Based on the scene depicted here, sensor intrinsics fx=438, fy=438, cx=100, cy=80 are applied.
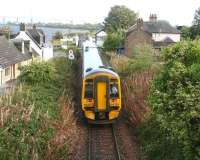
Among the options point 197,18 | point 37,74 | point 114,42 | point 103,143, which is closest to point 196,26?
point 197,18

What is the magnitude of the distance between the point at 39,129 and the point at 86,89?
4.81 metres

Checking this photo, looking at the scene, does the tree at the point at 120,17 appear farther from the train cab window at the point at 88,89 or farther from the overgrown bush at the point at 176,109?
the overgrown bush at the point at 176,109

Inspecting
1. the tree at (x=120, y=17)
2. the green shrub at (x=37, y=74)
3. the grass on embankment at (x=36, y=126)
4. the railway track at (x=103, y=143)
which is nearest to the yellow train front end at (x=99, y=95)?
the railway track at (x=103, y=143)

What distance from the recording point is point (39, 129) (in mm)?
15055

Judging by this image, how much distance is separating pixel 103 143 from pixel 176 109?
22.1ft

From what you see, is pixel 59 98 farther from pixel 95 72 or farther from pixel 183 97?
pixel 183 97

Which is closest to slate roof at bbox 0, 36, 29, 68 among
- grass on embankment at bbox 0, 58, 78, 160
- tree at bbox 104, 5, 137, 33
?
grass on embankment at bbox 0, 58, 78, 160

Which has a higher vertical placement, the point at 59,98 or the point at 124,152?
the point at 59,98

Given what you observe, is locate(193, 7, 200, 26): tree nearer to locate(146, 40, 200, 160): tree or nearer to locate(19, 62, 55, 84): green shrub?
locate(19, 62, 55, 84): green shrub

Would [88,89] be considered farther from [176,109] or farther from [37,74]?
[176,109]

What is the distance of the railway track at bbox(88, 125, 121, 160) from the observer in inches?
631

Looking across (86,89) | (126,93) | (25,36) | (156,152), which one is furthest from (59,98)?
(25,36)

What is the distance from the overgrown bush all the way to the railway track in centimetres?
121

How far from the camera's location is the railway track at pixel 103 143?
52.5ft
